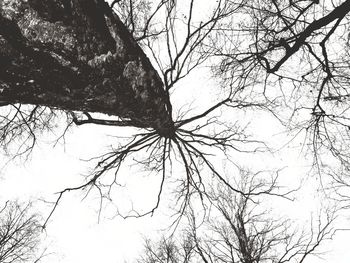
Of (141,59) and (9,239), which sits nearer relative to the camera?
(141,59)

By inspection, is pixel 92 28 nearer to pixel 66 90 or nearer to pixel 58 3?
pixel 58 3

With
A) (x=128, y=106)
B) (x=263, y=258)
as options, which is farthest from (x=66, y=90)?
(x=263, y=258)

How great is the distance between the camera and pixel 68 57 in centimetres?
240

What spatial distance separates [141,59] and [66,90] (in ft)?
3.96

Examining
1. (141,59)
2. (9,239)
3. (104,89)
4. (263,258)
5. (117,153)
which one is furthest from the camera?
(9,239)

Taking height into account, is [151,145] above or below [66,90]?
above

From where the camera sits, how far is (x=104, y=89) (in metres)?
2.97

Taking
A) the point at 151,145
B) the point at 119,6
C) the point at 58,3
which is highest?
the point at 119,6

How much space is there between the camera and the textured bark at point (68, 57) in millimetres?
2096

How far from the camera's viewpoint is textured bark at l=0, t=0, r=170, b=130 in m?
2.10

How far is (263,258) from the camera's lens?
7402 mm

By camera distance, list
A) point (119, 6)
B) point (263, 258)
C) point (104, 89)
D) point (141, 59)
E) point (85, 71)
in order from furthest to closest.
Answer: point (263, 258)
point (119, 6)
point (141, 59)
point (104, 89)
point (85, 71)

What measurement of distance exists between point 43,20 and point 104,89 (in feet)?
3.11

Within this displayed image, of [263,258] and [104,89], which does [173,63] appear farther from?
[263,258]
